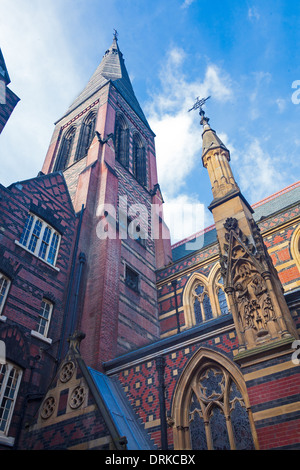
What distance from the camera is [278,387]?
6.75 metres

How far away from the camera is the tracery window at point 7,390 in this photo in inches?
380

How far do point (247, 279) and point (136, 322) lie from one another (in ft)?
26.5

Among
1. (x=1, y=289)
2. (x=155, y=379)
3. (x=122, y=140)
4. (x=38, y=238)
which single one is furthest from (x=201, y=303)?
(x=122, y=140)

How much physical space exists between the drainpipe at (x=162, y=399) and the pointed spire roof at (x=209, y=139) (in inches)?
288

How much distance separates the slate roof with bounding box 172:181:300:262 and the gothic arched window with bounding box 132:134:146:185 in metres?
5.35

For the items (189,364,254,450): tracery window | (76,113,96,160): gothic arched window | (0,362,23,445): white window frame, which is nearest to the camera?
(189,364,254,450): tracery window

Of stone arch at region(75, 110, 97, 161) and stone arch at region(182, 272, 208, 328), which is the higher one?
stone arch at region(75, 110, 97, 161)

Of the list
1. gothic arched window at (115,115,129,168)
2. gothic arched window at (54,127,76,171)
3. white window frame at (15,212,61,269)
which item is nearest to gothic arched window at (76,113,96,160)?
gothic arched window at (54,127,76,171)

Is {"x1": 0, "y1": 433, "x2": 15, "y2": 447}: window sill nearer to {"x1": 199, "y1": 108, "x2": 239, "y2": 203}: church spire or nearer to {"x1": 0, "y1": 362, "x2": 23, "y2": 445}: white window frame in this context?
{"x1": 0, "y1": 362, "x2": 23, "y2": 445}: white window frame

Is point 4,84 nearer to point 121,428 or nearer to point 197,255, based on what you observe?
point 197,255

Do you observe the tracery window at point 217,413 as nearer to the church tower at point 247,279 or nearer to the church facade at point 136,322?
the church facade at point 136,322

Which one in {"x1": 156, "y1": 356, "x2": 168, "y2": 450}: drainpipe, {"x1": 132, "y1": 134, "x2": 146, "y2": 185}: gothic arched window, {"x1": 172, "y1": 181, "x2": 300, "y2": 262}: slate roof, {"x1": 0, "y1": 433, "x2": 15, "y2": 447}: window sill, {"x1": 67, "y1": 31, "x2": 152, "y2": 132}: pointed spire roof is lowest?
{"x1": 0, "y1": 433, "x2": 15, "y2": 447}: window sill

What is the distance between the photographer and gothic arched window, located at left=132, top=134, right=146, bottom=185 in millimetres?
25347

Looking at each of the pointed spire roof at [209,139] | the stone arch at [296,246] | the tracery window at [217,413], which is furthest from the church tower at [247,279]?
the stone arch at [296,246]
